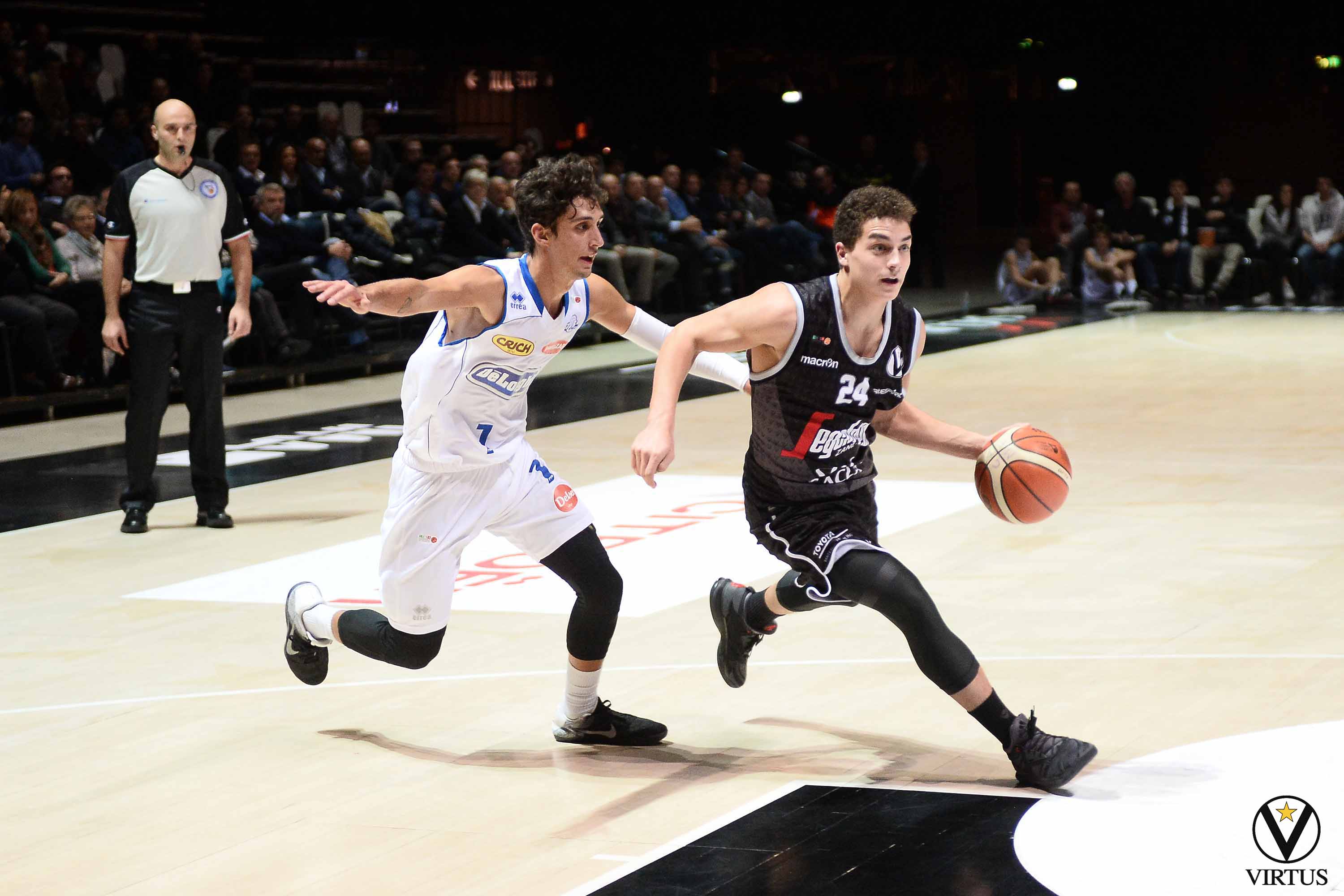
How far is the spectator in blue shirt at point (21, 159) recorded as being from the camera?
12.8 m

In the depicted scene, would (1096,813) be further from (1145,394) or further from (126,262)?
(1145,394)

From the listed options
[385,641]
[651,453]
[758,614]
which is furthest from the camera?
[758,614]

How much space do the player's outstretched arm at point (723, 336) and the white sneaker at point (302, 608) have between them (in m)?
1.16

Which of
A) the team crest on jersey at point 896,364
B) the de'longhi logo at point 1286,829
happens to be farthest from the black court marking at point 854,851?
the team crest on jersey at point 896,364

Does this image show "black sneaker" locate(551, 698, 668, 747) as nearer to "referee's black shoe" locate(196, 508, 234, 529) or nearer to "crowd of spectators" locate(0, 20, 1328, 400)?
"referee's black shoe" locate(196, 508, 234, 529)

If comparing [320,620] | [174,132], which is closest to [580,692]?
[320,620]

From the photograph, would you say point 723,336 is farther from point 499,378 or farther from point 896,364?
point 499,378

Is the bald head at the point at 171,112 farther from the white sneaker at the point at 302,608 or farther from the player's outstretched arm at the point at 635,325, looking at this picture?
the player's outstretched arm at the point at 635,325

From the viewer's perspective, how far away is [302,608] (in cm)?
479

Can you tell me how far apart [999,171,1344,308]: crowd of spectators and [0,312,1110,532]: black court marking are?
24.2 feet

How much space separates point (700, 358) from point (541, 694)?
115cm

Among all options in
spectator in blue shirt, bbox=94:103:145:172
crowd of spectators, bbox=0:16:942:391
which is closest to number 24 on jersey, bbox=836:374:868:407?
crowd of spectators, bbox=0:16:942:391

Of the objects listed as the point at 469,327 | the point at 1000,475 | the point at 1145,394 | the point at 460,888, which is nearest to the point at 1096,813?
the point at 1000,475

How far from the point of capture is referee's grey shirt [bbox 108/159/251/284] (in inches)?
297
